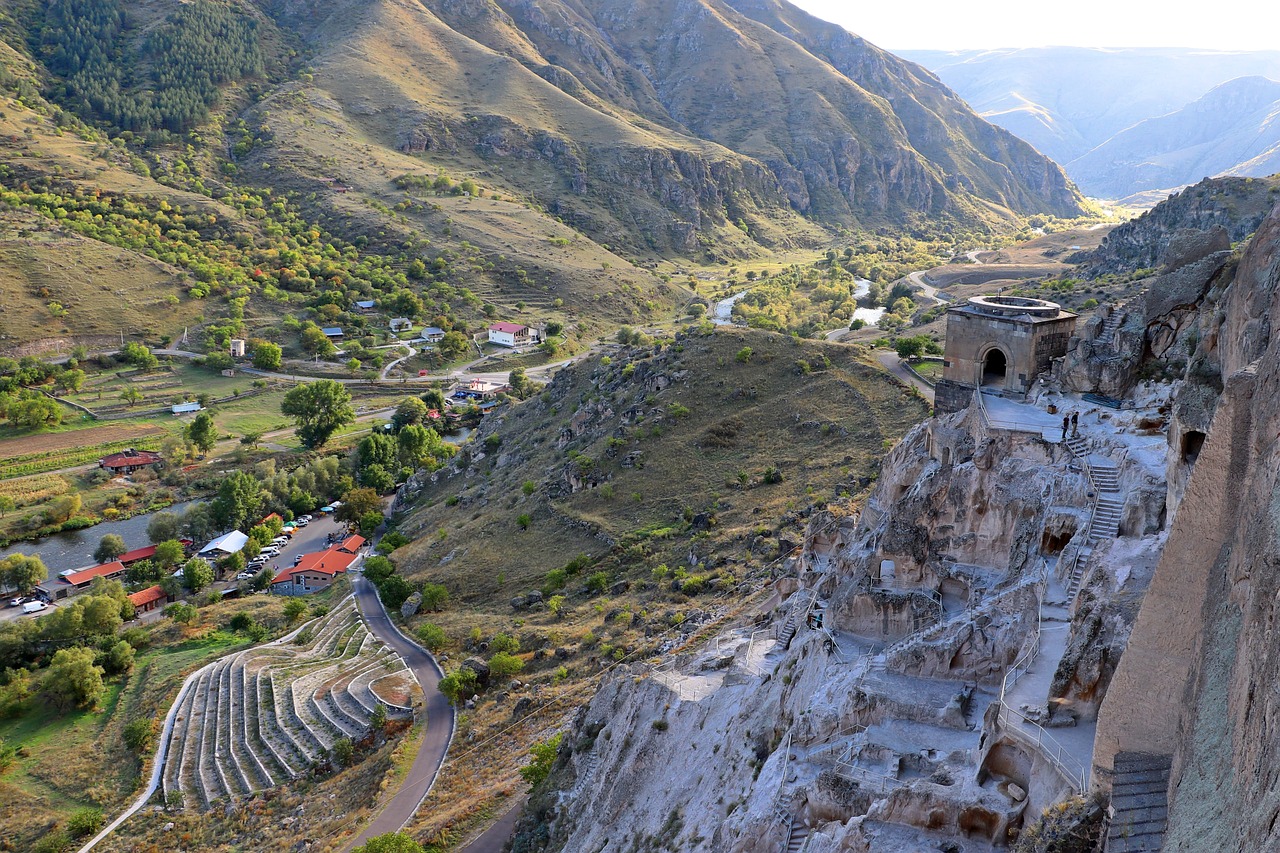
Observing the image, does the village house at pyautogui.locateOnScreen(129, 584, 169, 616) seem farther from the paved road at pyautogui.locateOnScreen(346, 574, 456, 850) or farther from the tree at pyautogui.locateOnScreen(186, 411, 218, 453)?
the tree at pyautogui.locateOnScreen(186, 411, 218, 453)

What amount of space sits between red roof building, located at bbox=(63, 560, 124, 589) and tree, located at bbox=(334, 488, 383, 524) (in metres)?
15.6

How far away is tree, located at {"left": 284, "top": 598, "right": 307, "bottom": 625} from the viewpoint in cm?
5675

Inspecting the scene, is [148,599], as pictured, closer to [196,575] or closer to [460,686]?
[196,575]

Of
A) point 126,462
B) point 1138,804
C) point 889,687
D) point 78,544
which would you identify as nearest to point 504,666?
point 889,687

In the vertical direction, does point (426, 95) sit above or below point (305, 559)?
above

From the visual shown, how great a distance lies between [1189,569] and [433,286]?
122 m

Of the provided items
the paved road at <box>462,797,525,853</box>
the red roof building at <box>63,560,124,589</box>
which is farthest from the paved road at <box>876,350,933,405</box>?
the red roof building at <box>63,560,124,589</box>

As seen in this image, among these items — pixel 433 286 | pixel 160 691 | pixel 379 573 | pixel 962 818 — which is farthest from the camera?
pixel 433 286

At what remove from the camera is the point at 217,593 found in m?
63.3

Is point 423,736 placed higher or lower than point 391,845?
lower

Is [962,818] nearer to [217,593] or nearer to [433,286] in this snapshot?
[217,593]

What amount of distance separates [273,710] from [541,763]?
66.0ft

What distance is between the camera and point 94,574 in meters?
67.4

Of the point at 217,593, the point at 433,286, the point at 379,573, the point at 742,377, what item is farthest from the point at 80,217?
the point at 742,377
